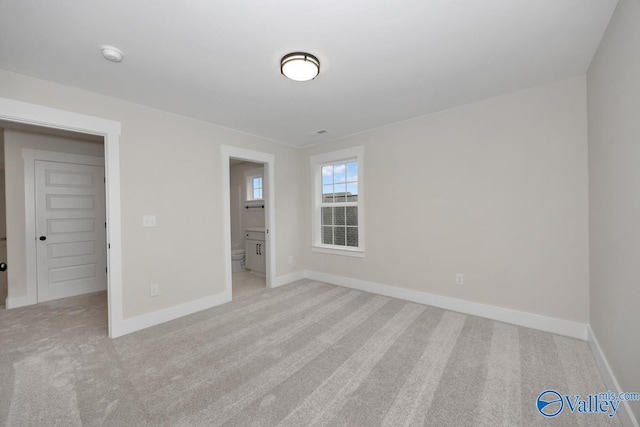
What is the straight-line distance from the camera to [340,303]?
3.36 metres

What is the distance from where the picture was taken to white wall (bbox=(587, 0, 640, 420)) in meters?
1.36

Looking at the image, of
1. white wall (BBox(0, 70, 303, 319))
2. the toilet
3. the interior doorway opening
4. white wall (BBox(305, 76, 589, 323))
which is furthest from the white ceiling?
the toilet

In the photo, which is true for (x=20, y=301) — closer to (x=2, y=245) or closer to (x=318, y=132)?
(x=2, y=245)

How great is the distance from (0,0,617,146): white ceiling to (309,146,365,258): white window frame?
1226mm

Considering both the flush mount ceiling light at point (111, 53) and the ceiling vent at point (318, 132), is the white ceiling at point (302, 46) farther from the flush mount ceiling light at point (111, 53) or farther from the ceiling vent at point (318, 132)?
the ceiling vent at point (318, 132)

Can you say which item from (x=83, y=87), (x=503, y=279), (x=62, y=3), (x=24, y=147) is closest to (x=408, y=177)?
(x=503, y=279)

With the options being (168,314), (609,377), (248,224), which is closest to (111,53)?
(168,314)

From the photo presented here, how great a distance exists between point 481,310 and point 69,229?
227 inches

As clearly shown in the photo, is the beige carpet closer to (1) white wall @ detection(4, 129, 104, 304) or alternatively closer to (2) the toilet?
(1) white wall @ detection(4, 129, 104, 304)

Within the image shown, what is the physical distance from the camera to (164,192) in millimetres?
2969

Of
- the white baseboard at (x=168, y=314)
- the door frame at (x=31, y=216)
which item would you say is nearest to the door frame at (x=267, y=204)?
the white baseboard at (x=168, y=314)

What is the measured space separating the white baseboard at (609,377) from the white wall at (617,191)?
1.7 inches

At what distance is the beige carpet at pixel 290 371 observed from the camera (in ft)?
5.06

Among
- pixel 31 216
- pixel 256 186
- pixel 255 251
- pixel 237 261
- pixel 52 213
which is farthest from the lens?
pixel 256 186
